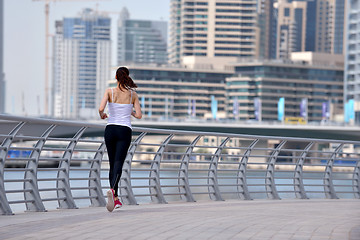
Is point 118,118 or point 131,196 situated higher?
point 118,118

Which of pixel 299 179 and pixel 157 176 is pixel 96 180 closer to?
pixel 157 176

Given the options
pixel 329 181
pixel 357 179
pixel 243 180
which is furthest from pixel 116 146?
pixel 357 179

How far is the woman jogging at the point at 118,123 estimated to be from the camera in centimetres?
986

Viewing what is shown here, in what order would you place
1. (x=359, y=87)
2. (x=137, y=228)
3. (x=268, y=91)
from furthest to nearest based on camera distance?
(x=268, y=91) → (x=359, y=87) → (x=137, y=228)

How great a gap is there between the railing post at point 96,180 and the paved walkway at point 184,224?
62cm

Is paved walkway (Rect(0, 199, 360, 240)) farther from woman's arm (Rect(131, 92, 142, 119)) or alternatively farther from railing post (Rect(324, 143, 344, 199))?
railing post (Rect(324, 143, 344, 199))

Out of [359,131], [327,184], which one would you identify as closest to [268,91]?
[359,131]

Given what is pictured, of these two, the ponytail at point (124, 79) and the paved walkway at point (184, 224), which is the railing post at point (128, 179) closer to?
the paved walkway at point (184, 224)

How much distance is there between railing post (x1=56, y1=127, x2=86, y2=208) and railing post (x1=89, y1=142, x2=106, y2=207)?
46 centimetres

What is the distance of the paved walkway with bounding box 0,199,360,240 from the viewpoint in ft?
24.2

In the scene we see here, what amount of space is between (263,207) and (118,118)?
2642 mm

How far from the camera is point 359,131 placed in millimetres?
103000

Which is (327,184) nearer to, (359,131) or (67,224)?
(67,224)

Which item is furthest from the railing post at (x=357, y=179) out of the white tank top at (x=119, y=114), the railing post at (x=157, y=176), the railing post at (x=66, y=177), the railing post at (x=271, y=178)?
the white tank top at (x=119, y=114)
